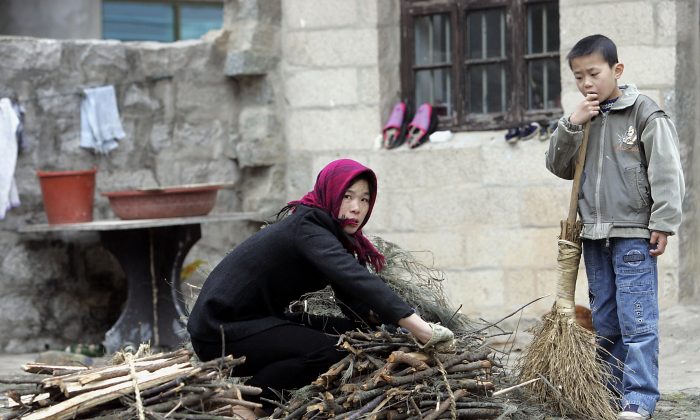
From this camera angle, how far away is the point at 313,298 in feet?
16.9

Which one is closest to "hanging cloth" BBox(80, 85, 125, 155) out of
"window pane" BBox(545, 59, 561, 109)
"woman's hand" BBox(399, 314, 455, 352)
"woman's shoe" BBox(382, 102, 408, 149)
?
"woman's shoe" BBox(382, 102, 408, 149)

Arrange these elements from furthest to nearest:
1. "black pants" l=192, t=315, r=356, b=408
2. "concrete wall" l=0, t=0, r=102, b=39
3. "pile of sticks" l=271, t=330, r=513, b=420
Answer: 1. "concrete wall" l=0, t=0, r=102, b=39
2. "black pants" l=192, t=315, r=356, b=408
3. "pile of sticks" l=271, t=330, r=513, b=420

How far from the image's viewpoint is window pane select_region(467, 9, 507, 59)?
7.82m

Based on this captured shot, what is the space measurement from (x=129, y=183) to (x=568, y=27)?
10.8 feet

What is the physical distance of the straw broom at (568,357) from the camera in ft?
15.1

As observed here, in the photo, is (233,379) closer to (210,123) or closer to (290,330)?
(290,330)

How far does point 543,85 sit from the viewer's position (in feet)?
25.3

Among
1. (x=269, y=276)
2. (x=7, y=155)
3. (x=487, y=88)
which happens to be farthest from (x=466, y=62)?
(x=269, y=276)

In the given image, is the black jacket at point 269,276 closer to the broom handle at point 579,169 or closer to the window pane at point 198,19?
the broom handle at point 579,169

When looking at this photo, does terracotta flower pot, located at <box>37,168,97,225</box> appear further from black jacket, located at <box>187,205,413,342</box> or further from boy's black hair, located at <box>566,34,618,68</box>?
boy's black hair, located at <box>566,34,618,68</box>

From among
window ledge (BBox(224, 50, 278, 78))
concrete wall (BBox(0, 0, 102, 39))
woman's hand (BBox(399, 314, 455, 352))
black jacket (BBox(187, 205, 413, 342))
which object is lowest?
woman's hand (BBox(399, 314, 455, 352))

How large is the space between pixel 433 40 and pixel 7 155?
9.79 ft

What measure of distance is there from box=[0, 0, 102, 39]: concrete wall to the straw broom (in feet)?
31.4

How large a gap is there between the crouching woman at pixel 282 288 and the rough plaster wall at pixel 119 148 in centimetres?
363
